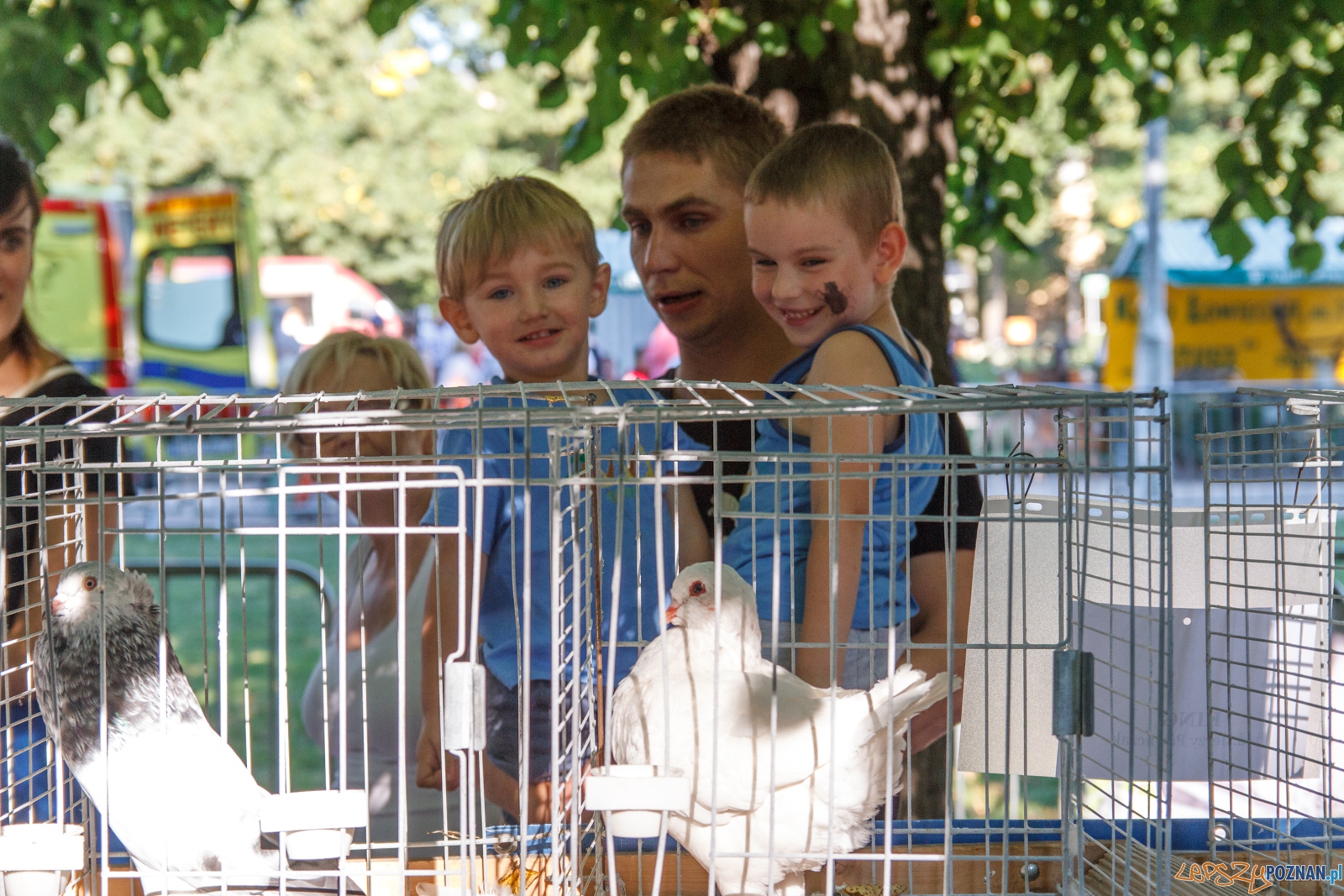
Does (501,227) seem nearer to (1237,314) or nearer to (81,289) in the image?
(81,289)

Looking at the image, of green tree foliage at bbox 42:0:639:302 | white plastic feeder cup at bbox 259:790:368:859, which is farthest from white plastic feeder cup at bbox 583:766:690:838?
green tree foliage at bbox 42:0:639:302

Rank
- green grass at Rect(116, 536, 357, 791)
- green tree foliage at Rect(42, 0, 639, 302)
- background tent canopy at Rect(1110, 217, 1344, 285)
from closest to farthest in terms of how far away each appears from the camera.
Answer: green grass at Rect(116, 536, 357, 791) → background tent canopy at Rect(1110, 217, 1344, 285) → green tree foliage at Rect(42, 0, 639, 302)

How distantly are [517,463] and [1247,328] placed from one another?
445 inches

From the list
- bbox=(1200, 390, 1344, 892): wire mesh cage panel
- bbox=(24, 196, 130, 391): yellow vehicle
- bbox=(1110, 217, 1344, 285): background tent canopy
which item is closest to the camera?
bbox=(1200, 390, 1344, 892): wire mesh cage panel

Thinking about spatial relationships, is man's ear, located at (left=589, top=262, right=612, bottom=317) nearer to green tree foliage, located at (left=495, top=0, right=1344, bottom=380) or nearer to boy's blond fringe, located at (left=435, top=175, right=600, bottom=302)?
boy's blond fringe, located at (left=435, top=175, right=600, bottom=302)

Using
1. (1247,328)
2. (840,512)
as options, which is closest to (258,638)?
(840,512)

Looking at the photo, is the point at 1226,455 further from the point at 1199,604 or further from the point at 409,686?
the point at 409,686

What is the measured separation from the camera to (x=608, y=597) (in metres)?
1.87

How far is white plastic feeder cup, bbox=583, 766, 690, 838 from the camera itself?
1.20m

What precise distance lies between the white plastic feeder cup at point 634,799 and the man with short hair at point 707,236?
0.83 m

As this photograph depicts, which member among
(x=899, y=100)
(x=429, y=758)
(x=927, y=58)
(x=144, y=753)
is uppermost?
(x=927, y=58)

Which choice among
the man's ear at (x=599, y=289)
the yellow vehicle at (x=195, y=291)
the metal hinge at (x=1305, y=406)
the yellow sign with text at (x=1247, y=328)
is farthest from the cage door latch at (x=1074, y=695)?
the yellow vehicle at (x=195, y=291)

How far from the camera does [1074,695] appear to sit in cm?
127

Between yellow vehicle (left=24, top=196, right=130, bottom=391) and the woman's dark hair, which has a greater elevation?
yellow vehicle (left=24, top=196, right=130, bottom=391)
